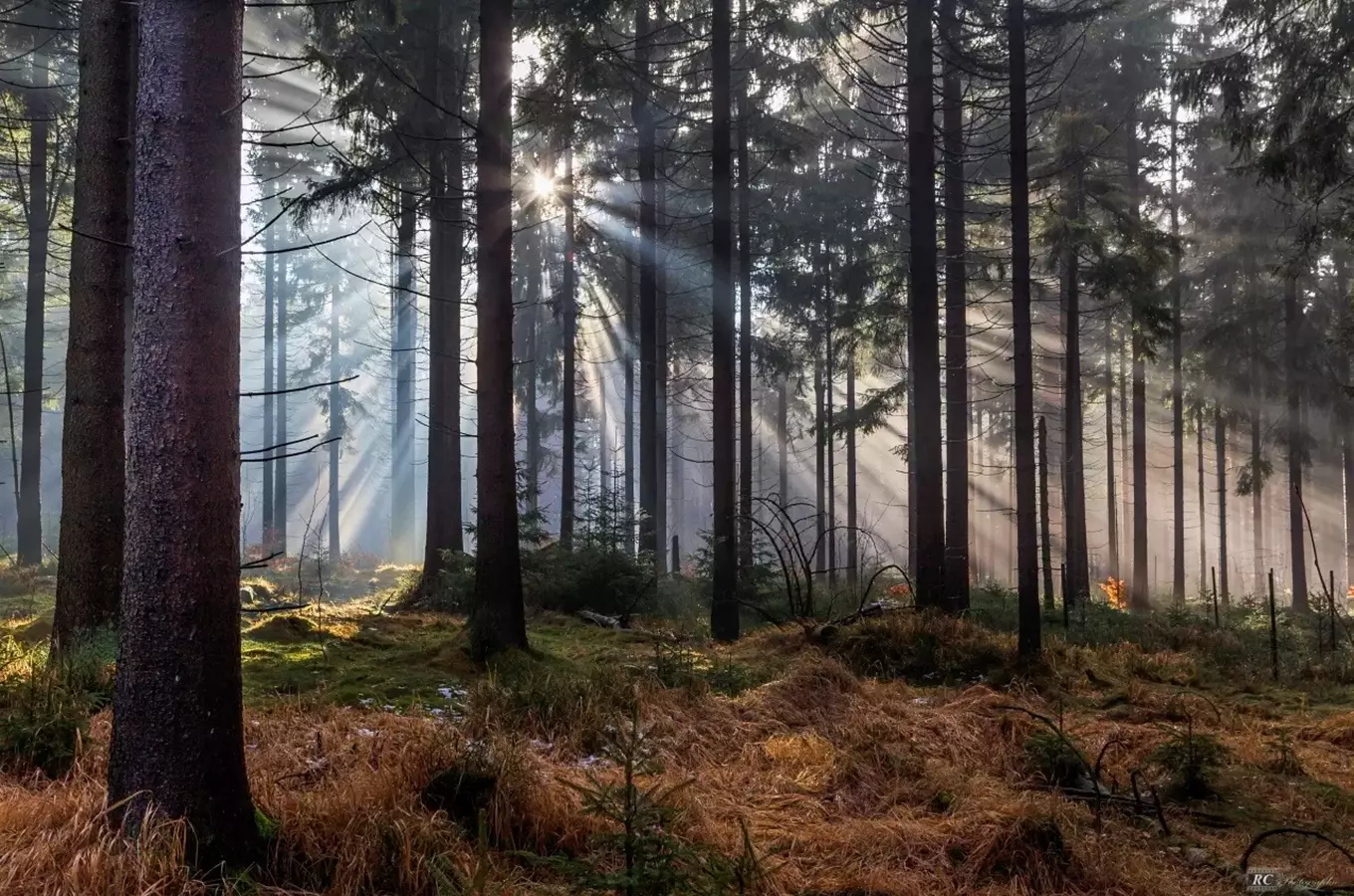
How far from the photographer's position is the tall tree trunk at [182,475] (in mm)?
2969

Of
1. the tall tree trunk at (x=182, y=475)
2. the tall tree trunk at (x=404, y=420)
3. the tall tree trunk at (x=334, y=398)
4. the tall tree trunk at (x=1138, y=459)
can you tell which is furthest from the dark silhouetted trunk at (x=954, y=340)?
the tall tree trunk at (x=334, y=398)

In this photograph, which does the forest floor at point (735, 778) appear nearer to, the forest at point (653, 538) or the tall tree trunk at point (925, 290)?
the forest at point (653, 538)

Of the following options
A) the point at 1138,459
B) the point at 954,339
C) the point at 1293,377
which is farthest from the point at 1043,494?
the point at 1293,377

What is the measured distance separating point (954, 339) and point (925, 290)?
2.52 m

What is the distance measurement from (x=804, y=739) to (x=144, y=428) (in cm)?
452

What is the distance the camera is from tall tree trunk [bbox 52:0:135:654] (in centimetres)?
618

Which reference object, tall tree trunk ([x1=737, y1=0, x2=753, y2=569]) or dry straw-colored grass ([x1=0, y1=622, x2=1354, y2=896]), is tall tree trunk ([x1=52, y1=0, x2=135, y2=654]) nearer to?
dry straw-colored grass ([x1=0, y1=622, x2=1354, y2=896])

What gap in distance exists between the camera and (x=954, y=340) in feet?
43.6

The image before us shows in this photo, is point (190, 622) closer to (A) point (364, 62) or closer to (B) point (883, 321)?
(A) point (364, 62)

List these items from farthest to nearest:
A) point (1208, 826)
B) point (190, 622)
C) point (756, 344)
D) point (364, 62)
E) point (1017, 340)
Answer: point (756, 344) < point (364, 62) < point (1017, 340) < point (1208, 826) < point (190, 622)

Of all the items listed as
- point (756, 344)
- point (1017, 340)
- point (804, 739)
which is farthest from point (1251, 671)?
point (756, 344)

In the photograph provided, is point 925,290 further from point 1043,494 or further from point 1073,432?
point 1073,432

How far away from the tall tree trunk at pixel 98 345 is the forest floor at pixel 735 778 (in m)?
1.54

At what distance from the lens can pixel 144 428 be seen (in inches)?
119
